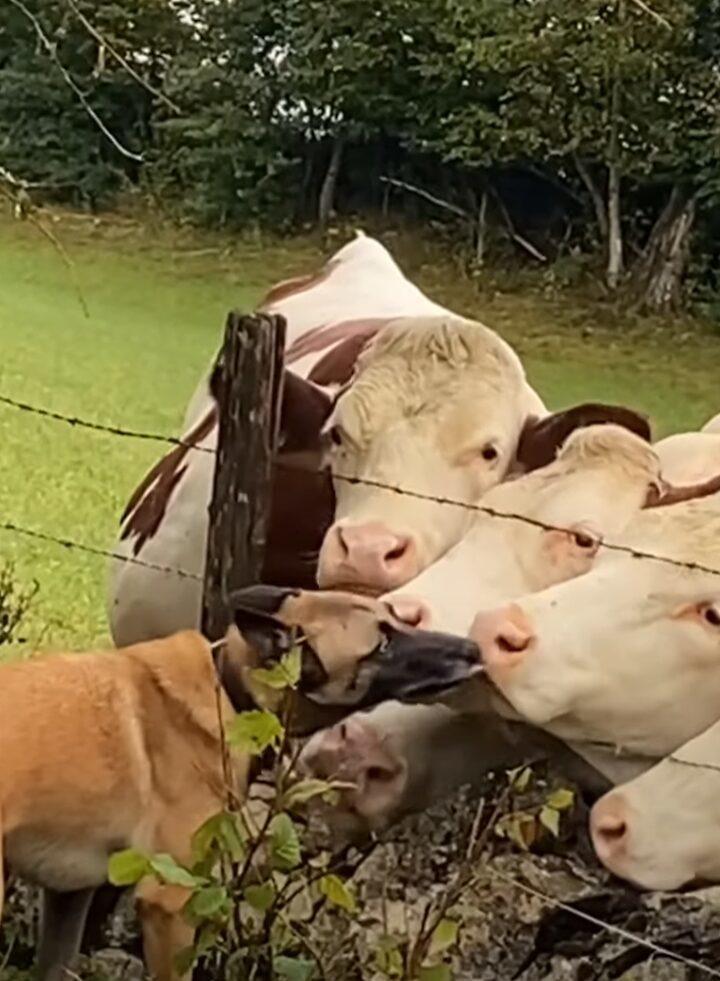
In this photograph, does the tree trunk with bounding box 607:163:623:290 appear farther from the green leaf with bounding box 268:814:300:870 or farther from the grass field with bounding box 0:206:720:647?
the green leaf with bounding box 268:814:300:870

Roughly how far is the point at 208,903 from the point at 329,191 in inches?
839

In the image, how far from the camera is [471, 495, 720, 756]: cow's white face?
3.57 metres

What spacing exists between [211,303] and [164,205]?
16.2 feet

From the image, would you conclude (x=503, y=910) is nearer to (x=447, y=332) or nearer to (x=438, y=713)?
(x=438, y=713)

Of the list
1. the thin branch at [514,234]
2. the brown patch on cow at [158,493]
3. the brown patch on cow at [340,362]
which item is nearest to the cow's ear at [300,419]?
the brown patch on cow at [340,362]

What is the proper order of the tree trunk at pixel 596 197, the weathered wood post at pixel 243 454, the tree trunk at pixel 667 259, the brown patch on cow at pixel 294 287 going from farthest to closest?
the tree trunk at pixel 596 197 < the tree trunk at pixel 667 259 < the brown patch on cow at pixel 294 287 < the weathered wood post at pixel 243 454

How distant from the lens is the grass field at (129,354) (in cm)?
974

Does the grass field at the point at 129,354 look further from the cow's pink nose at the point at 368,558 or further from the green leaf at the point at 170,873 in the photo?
the green leaf at the point at 170,873

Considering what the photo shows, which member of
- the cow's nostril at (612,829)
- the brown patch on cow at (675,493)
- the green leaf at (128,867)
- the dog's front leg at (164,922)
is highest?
the brown patch on cow at (675,493)

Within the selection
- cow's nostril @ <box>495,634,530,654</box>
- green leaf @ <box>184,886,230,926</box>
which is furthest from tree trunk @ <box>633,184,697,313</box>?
green leaf @ <box>184,886,230,926</box>

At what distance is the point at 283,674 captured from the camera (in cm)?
318

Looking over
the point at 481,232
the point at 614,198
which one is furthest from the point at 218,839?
the point at 481,232

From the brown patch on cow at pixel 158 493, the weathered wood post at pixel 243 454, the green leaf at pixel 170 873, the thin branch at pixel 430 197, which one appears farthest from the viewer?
the thin branch at pixel 430 197

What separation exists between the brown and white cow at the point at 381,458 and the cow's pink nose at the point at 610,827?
555 mm
